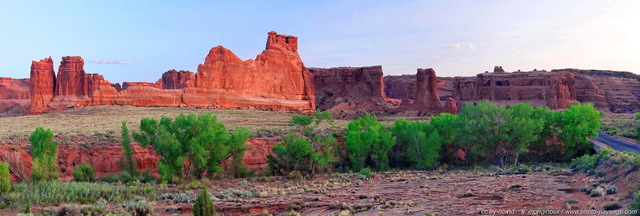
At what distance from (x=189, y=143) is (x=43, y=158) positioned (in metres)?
7.10

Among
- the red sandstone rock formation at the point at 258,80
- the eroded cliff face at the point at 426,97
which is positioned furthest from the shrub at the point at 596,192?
the eroded cliff face at the point at 426,97

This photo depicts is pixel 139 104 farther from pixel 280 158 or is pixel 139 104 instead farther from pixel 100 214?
pixel 100 214

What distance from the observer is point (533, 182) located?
2178 centimetres

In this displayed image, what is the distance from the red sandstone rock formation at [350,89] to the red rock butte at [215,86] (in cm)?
854

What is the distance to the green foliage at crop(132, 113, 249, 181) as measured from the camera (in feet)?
80.9

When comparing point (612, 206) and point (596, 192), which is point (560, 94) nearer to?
point (596, 192)

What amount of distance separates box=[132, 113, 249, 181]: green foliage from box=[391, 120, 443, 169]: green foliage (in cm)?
1273

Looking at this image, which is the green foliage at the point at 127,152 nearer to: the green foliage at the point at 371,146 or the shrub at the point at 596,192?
the green foliage at the point at 371,146

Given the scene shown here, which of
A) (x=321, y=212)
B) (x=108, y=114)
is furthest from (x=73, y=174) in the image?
(x=108, y=114)

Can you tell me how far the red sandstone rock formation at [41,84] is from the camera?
74625mm

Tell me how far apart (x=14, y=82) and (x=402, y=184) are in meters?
121

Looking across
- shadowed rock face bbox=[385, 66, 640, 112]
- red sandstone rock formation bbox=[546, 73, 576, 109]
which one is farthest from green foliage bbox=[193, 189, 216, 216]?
shadowed rock face bbox=[385, 66, 640, 112]

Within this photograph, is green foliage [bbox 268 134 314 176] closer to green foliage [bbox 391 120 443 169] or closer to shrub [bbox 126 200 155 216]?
green foliage [bbox 391 120 443 169]

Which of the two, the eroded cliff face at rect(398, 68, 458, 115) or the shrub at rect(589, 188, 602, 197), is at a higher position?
the eroded cliff face at rect(398, 68, 458, 115)
